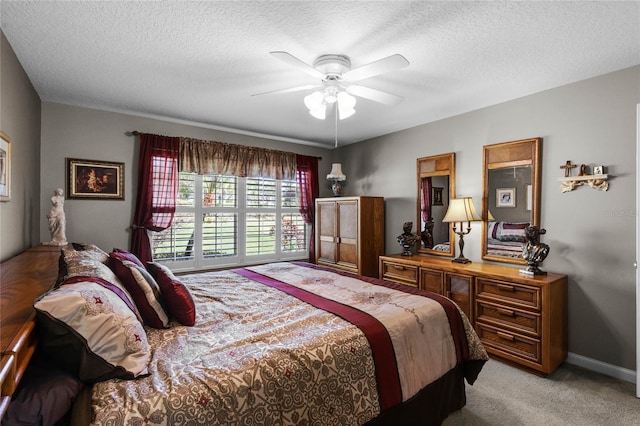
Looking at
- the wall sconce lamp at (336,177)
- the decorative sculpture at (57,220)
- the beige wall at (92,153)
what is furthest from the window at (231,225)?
the decorative sculpture at (57,220)

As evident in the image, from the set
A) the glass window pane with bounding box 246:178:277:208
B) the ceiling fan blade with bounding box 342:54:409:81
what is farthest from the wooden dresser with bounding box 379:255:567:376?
the glass window pane with bounding box 246:178:277:208

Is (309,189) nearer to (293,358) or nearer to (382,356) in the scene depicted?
(382,356)

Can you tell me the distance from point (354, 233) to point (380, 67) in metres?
2.62

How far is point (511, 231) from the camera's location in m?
3.14

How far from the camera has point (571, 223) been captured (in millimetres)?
2768

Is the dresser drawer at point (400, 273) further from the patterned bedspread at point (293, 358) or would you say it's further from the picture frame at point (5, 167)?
the picture frame at point (5, 167)

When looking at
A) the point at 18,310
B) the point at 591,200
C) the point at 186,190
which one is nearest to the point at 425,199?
the point at 591,200

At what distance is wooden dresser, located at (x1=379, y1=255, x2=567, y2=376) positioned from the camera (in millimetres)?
2518

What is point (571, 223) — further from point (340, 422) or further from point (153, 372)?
point (153, 372)

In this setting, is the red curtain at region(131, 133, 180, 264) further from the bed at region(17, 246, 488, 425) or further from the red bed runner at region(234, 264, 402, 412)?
the red bed runner at region(234, 264, 402, 412)

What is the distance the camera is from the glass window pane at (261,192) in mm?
4516

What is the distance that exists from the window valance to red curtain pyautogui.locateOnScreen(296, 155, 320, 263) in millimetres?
171

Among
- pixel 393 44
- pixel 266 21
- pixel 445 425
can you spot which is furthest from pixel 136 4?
pixel 445 425

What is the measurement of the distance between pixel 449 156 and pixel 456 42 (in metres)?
1.80
